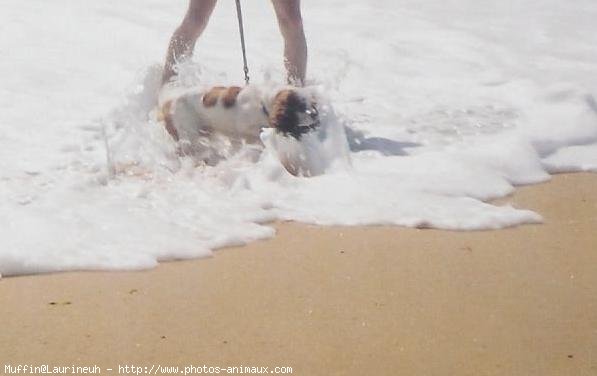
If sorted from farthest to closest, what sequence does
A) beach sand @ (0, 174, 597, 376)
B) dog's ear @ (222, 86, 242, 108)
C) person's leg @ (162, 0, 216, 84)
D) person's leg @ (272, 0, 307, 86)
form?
person's leg @ (162, 0, 216, 84), person's leg @ (272, 0, 307, 86), dog's ear @ (222, 86, 242, 108), beach sand @ (0, 174, 597, 376)

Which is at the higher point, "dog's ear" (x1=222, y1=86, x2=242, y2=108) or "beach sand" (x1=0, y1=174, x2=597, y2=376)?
"beach sand" (x1=0, y1=174, x2=597, y2=376)

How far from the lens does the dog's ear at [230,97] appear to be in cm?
454

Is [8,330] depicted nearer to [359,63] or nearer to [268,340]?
[268,340]

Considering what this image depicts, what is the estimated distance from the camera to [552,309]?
2.98 meters

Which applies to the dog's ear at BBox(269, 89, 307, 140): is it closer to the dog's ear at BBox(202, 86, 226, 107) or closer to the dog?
the dog

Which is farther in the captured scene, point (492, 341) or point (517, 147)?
point (517, 147)

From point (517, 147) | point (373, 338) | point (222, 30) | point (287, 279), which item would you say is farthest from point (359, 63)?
point (373, 338)

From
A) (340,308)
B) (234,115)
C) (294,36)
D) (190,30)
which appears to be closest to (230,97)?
(234,115)

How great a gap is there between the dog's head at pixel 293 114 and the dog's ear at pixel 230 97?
0.26 meters

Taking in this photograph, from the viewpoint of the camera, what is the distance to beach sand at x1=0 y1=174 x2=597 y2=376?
2.67 metres

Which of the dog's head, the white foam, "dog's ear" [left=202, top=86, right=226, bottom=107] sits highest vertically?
the dog's head

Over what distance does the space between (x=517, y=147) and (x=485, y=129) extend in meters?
0.38

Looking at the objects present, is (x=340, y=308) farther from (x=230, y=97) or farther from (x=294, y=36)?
(x=294, y=36)

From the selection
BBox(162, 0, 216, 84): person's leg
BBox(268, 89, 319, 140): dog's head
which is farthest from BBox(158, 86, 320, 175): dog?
BBox(162, 0, 216, 84): person's leg
